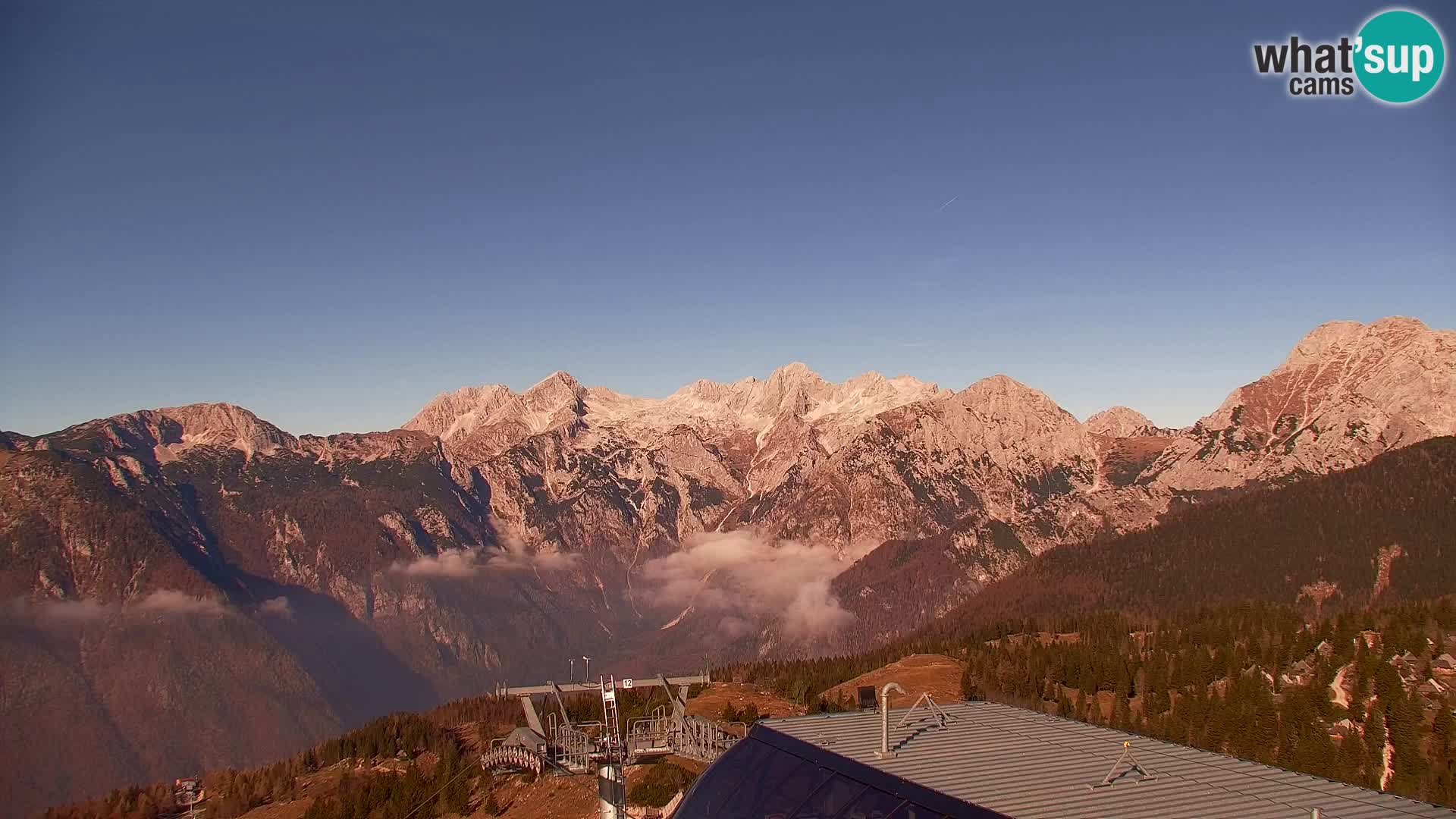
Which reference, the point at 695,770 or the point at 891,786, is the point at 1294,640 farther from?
the point at 891,786

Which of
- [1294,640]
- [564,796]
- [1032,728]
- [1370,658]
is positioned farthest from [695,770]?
[1294,640]

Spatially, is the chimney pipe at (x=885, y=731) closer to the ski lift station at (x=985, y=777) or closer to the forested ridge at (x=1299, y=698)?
the ski lift station at (x=985, y=777)

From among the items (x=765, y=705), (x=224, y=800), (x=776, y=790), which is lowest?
(x=224, y=800)

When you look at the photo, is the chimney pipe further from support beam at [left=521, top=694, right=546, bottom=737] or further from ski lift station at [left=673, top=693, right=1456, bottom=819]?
support beam at [left=521, top=694, right=546, bottom=737]

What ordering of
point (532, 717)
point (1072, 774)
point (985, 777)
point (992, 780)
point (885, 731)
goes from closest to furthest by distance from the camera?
1. point (992, 780)
2. point (985, 777)
3. point (1072, 774)
4. point (885, 731)
5. point (532, 717)

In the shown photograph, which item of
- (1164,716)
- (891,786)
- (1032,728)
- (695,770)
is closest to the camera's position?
(891,786)

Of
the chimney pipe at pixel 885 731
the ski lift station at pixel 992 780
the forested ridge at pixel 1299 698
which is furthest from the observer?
the forested ridge at pixel 1299 698

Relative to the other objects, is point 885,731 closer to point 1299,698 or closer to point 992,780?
point 992,780

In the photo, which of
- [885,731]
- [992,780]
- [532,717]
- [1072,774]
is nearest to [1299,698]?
[532,717]

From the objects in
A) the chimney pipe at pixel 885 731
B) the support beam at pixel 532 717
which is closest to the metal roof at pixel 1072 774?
the chimney pipe at pixel 885 731
